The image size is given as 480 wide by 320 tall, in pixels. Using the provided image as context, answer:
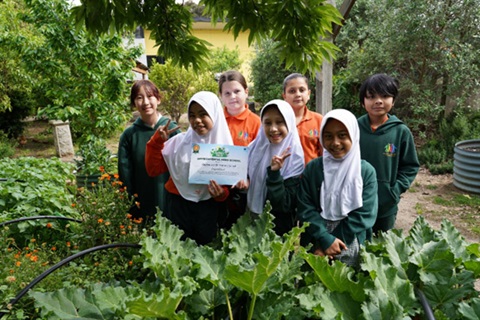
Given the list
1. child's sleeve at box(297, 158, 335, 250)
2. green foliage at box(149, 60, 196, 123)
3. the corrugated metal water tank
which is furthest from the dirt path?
green foliage at box(149, 60, 196, 123)

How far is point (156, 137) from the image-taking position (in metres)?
2.88

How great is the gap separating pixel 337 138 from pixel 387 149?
77 cm

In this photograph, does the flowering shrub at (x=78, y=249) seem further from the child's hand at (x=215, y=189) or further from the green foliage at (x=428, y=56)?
the green foliage at (x=428, y=56)

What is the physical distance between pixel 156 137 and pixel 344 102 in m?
8.16

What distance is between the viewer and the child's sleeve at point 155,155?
290 cm

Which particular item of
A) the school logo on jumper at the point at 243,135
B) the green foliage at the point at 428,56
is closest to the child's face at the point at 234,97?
the school logo on jumper at the point at 243,135

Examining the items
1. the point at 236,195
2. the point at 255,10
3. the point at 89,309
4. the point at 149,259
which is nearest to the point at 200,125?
the point at 236,195

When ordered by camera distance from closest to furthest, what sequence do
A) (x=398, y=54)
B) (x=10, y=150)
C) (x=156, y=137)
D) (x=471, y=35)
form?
(x=156, y=137) < (x=471, y=35) < (x=398, y=54) < (x=10, y=150)

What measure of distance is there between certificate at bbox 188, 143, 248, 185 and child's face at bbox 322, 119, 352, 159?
0.52m

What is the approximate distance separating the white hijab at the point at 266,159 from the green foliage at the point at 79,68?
3.86 metres

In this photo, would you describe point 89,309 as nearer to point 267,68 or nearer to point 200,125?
point 200,125

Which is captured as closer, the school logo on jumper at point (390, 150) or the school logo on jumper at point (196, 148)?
the school logo on jumper at point (196, 148)

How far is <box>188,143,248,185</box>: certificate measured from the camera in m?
2.57

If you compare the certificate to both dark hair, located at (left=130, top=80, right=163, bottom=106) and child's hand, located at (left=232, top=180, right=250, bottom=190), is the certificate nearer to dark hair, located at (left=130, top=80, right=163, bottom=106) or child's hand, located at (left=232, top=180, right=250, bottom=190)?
child's hand, located at (left=232, top=180, right=250, bottom=190)
